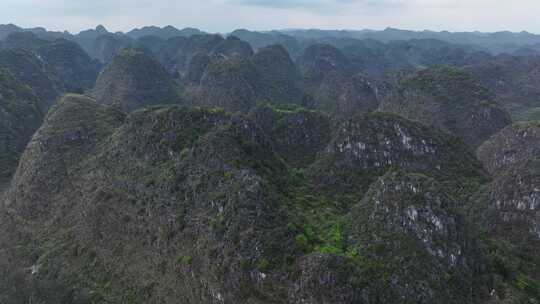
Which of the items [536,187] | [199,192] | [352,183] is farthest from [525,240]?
[199,192]

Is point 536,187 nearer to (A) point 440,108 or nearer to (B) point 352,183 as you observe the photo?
(B) point 352,183

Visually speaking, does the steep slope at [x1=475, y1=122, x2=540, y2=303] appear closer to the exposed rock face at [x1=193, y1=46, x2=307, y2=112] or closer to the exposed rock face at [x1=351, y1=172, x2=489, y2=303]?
the exposed rock face at [x1=351, y1=172, x2=489, y2=303]

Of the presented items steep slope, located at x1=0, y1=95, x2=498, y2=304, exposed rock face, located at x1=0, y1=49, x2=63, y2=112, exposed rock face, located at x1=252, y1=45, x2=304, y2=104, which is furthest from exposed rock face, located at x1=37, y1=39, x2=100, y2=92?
steep slope, located at x1=0, y1=95, x2=498, y2=304

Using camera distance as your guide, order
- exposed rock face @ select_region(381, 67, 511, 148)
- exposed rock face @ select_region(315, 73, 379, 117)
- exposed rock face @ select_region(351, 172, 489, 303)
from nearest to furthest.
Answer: exposed rock face @ select_region(351, 172, 489, 303) < exposed rock face @ select_region(381, 67, 511, 148) < exposed rock face @ select_region(315, 73, 379, 117)

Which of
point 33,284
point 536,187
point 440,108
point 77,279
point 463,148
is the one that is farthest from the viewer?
point 440,108

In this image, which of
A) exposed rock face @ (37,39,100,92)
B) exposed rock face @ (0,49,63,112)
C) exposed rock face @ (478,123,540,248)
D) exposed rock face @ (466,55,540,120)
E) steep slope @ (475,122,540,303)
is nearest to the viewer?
steep slope @ (475,122,540,303)

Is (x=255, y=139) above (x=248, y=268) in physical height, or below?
above
